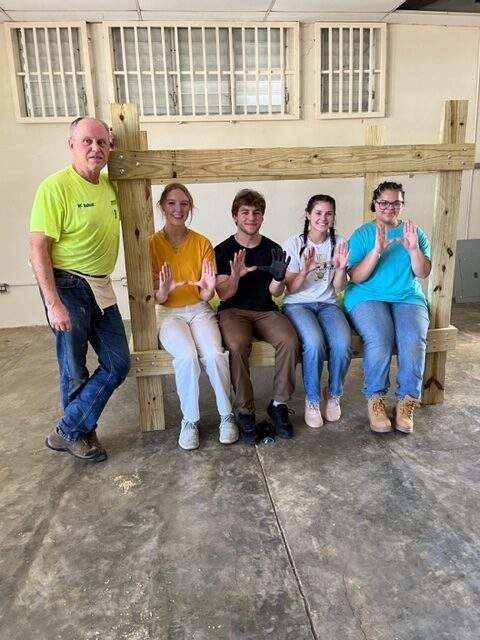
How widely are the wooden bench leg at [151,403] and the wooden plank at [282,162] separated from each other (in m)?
1.10

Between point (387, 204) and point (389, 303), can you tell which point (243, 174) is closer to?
point (387, 204)

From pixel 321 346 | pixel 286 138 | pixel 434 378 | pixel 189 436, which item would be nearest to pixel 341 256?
pixel 321 346

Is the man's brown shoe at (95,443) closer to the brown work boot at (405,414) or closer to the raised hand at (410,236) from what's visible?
the brown work boot at (405,414)

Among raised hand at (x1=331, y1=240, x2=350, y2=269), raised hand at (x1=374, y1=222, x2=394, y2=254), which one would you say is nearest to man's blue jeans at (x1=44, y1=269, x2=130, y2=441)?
raised hand at (x1=331, y1=240, x2=350, y2=269)

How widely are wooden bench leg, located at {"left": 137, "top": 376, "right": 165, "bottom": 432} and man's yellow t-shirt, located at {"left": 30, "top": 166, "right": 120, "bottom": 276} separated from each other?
68cm

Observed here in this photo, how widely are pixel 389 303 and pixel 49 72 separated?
13.0ft

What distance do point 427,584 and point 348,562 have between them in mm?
265

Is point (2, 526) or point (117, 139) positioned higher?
point (117, 139)

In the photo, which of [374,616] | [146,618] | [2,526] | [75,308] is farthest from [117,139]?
[374,616]

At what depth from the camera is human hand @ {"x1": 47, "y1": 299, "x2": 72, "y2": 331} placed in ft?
7.09

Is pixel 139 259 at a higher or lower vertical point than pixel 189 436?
higher

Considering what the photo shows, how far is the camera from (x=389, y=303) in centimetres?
281

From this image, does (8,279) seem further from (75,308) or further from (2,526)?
(2,526)

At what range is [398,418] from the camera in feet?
8.66
